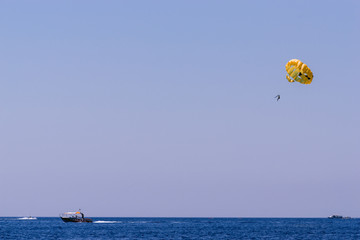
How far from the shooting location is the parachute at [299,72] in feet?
203

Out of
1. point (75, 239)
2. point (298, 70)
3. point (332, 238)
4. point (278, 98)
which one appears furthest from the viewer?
point (332, 238)

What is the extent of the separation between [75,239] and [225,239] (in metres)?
34.6

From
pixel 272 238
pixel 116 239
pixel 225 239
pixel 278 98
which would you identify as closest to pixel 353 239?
pixel 272 238

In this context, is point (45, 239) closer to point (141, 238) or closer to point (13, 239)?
point (13, 239)

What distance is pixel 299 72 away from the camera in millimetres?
62219

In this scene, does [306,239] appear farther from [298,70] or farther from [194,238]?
[298,70]

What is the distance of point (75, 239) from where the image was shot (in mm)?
133625

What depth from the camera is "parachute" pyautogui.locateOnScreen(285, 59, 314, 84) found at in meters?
61.9

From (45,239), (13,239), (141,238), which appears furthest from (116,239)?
(13,239)

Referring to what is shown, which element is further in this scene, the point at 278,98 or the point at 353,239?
the point at 353,239

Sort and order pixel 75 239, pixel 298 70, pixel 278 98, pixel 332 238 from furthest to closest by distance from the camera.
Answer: pixel 332 238 → pixel 75 239 → pixel 298 70 → pixel 278 98

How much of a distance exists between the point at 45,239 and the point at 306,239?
61.2 meters

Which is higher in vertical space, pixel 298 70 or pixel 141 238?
pixel 298 70

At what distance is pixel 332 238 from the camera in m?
142
